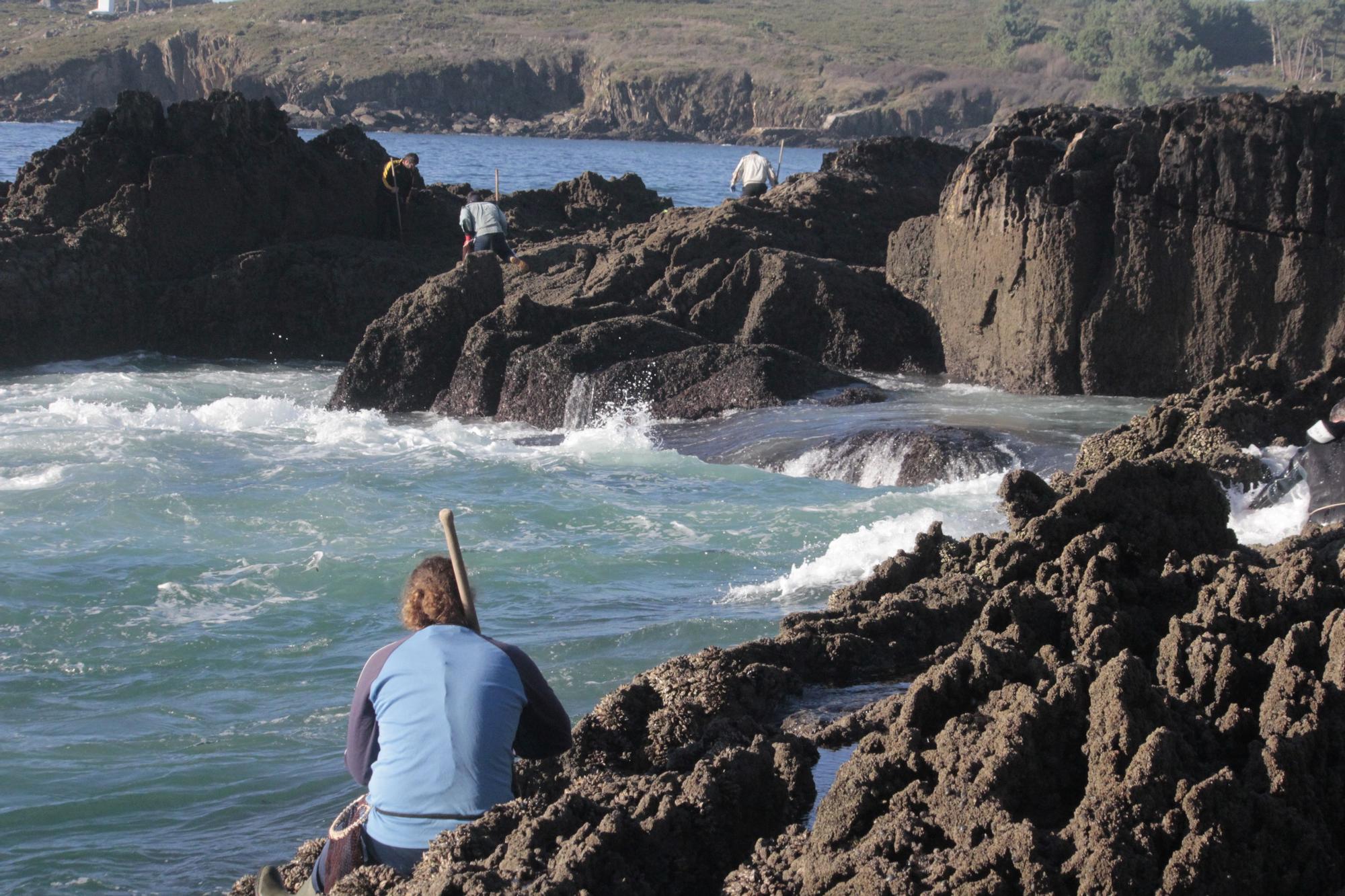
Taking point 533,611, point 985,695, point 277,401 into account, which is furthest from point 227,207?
point 985,695

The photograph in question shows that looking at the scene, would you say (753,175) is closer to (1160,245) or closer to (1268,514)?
(1160,245)

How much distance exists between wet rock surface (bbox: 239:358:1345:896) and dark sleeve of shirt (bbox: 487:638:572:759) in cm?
15

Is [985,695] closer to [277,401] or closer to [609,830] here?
[609,830]

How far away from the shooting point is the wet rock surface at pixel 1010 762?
3.67 meters

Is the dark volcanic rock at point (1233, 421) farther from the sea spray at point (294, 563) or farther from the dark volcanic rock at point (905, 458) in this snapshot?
the dark volcanic rock at point (905, 458)

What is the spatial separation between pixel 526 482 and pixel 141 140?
10.3 metres

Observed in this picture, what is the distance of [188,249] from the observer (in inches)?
799

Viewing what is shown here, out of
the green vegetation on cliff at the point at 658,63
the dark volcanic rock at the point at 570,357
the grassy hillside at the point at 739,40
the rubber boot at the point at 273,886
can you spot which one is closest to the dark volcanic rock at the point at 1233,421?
the rubber boot at the point at 273,886

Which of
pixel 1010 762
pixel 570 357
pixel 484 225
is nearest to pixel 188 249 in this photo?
pixel 484 225

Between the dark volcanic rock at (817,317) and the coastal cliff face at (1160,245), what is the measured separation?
1591 millimetres

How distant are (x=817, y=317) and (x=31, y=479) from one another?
8.02 metres

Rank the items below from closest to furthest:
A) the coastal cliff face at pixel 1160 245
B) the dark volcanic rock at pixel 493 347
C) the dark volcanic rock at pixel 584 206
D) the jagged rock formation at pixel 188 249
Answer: the coastal cliff face at pixel 1160 245 → the dark volcanic rock at pixel 493 347 → the jagged rock formation at pixel 188 249 → the dark volcanic rock at pixel 584 206

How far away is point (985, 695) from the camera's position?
15.2 feet

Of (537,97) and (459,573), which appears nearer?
(459,573)
